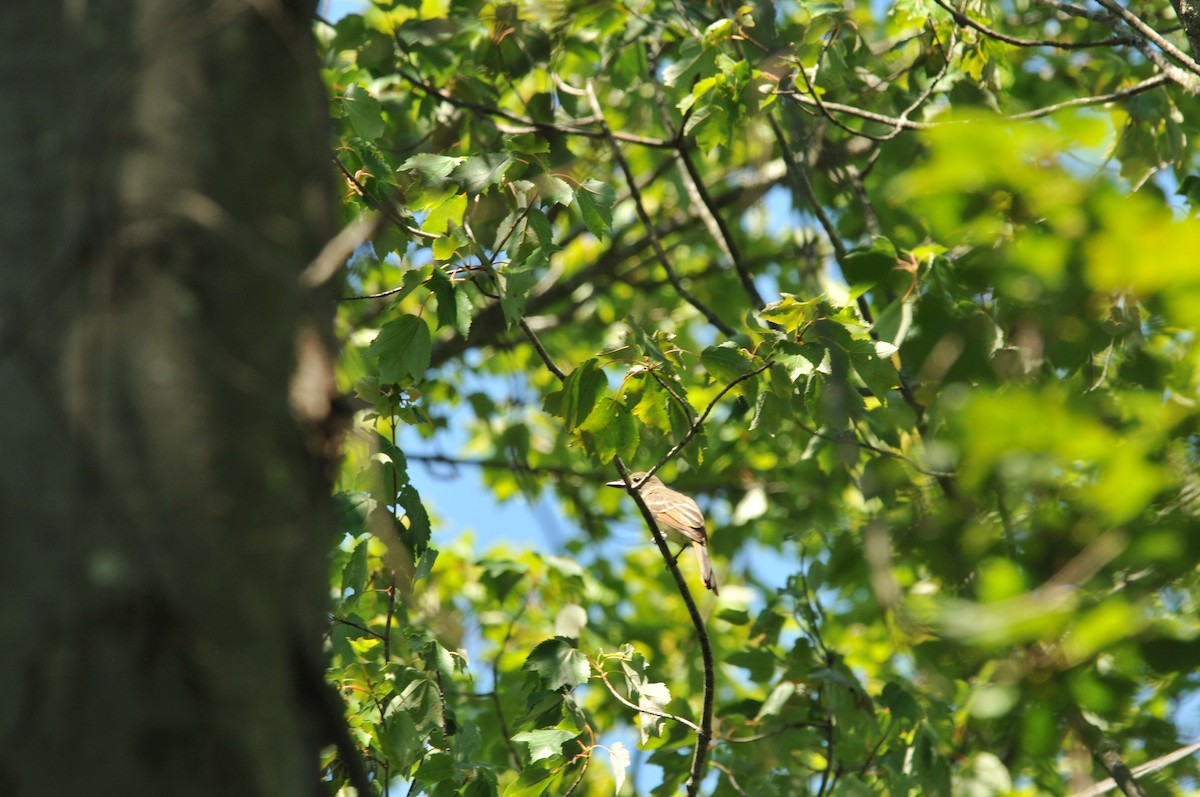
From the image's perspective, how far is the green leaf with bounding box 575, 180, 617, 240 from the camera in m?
2.65

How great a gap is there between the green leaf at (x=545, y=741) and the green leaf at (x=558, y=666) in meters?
0.13

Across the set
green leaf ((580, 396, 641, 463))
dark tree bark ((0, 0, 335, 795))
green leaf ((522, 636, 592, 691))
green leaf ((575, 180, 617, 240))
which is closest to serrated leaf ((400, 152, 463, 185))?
green leaf ((575, 180, 617, 240))

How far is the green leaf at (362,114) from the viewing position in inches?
113

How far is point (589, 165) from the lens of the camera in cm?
412

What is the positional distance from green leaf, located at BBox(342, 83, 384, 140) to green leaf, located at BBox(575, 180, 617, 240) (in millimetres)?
667

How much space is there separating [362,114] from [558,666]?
1660mm

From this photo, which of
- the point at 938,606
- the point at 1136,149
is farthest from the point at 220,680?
the point at 1136,149

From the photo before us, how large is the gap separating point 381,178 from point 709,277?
11.0ft

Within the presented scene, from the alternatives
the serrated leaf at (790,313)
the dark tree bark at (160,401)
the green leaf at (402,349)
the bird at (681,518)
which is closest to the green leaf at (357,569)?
the green leaf at (402,349)

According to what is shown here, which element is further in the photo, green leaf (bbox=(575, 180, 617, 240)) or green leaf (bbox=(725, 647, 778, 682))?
green leaf (bbox=(725, 647, 778, 682))

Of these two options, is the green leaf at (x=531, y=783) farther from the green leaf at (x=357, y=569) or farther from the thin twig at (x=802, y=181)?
the thin twig at (x=802, y=181)

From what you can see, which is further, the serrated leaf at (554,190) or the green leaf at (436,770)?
the serrated leaf at (554,190)

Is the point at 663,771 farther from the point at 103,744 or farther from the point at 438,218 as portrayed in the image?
the point at 103,744

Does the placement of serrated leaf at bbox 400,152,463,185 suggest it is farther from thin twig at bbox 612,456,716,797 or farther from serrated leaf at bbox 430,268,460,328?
A: thin twig at bbox 612,456,716,797
